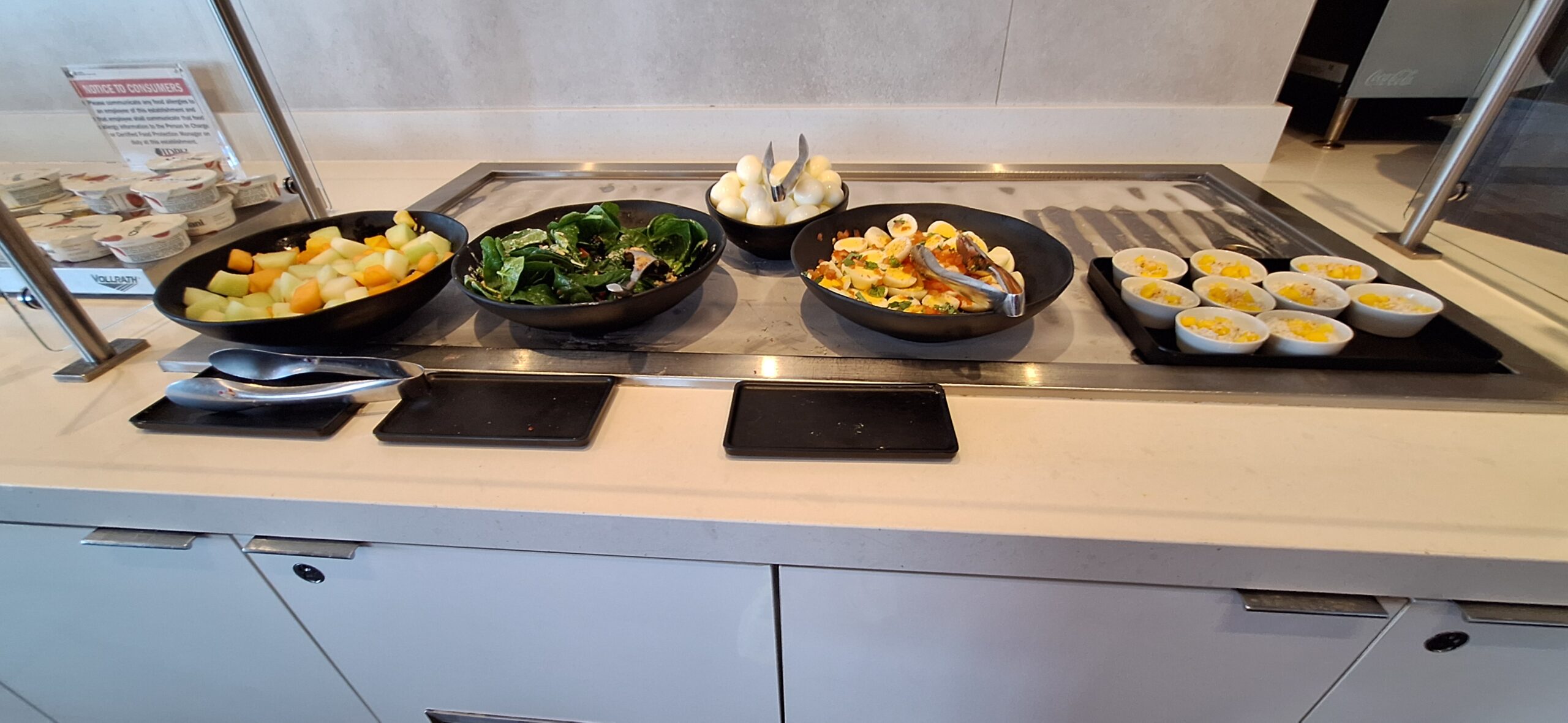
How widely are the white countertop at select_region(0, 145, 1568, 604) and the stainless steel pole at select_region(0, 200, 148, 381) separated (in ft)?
0.25

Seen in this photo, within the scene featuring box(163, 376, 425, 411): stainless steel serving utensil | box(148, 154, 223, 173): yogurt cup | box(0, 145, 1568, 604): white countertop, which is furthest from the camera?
box(148, 154, 223, 173): yogurt cup

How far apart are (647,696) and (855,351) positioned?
0.40 metres

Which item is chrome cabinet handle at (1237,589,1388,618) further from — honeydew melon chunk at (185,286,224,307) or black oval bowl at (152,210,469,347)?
honeydew melon chunk at (185,286,224,307)

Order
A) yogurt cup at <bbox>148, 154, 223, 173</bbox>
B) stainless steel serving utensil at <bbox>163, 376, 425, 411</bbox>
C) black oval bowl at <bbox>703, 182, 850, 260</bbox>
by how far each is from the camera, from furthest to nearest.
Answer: yogurt cup at <bbox>148, 154, 223, 173</bbox> → black oval bowl at <bbox>703, 182, 850, 260</bbox> → stainless steel serving utensil at <bbox>163, 376, 425, 411</bbox>

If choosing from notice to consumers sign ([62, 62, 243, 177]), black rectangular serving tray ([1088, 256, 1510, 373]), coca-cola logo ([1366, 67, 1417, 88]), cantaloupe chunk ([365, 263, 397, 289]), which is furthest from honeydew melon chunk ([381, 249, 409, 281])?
coca-cola logo ([1366, 67, 1417, 88])

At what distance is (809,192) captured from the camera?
0.77 m

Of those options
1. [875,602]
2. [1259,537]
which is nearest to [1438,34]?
[1259,537]

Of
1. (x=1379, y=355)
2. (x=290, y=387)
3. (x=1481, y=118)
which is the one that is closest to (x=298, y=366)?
(x=290, y=387)

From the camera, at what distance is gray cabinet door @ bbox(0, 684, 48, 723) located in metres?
0.70

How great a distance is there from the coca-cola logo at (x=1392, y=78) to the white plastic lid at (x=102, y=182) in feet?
6.06

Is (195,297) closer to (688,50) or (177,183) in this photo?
(177,183)

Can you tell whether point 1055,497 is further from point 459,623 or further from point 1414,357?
point 459,623

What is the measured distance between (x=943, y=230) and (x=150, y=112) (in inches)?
45.4

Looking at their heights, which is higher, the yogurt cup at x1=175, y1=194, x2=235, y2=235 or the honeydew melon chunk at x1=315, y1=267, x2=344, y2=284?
the yogurt cup at x1=175, y1=194, x2=235, y2=235
